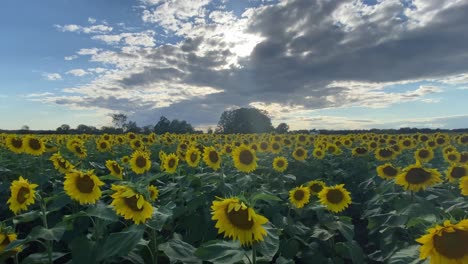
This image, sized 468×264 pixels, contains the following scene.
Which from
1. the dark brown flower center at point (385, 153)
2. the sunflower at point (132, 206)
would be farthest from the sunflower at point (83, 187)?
the dark brown flower center at point (385, 153)

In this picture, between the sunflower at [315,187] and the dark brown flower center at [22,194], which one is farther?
the sunflower at [315,187]

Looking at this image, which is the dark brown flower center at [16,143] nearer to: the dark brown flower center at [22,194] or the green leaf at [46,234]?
the dark brown flower center at [22,194]

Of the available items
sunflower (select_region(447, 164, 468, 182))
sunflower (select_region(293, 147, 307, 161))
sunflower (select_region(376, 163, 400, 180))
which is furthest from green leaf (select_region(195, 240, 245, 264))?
sunflower (select_region(293, 147, 307, 161))

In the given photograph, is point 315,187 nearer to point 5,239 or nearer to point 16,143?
point 5,239

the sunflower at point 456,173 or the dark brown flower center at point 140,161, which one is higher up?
the dark brown flower center at point 140,161

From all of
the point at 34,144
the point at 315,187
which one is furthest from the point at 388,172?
the point at 34,144

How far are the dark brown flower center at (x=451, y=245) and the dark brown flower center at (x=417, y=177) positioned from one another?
321cm

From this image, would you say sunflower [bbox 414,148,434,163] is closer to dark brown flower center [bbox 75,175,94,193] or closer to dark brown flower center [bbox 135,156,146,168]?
dark brown flower center [bbox 135,156,146,168]

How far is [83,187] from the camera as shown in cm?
487

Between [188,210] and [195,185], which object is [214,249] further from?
[195,185]

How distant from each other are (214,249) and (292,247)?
177 centimetres

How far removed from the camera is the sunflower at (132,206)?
13.3 ft

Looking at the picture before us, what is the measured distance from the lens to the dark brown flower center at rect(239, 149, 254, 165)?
8.09 metres

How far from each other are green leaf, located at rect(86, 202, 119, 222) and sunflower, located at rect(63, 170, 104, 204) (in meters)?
0.57
